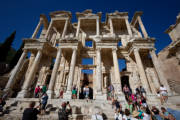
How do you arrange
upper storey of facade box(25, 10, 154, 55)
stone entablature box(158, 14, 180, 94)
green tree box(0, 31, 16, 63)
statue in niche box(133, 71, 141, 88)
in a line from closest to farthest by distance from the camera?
statue in niche box(133, 71, 141, 88) → stone entablature box(158, 14, 180, 94) → upper storey of facade box(25, 10, 154, 55) → green tree box(0, 31, 16, 63)

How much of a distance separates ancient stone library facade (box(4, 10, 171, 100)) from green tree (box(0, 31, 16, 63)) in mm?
18592

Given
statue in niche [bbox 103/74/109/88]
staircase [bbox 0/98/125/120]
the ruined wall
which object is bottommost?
staircase [bbox 0/98/125/120]

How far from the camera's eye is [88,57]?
14617 millimetres

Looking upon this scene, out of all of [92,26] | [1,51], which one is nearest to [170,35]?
[92,26]

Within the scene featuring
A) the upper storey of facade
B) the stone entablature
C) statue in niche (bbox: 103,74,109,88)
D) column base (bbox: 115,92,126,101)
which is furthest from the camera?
the upper storey of facade

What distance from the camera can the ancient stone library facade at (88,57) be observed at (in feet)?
36.6

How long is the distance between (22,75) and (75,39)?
11.3m

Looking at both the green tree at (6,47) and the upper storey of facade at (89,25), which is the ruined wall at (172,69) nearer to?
the upper storey of facade at (89,25)

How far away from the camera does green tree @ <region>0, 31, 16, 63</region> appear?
87.4 ft

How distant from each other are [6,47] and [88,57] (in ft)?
101

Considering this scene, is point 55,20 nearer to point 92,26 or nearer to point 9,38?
point 92,26

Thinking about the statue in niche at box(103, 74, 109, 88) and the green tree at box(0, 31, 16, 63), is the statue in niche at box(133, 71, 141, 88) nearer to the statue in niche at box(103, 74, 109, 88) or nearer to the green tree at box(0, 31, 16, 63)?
the statue in niche at box(103, 74, 109, 88)

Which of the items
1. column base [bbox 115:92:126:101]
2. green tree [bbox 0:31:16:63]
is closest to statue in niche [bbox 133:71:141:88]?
column base [bbox 115:92:126:101]

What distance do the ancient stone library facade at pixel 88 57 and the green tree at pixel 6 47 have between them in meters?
18.6
